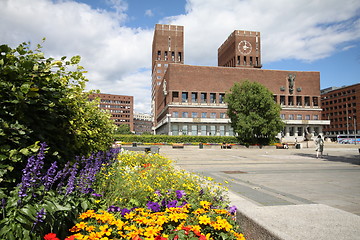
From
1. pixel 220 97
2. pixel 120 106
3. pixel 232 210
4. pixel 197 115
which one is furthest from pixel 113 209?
pixel 120 106

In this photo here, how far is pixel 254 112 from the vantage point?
130ft

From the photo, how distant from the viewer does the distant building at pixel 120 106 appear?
150 metres

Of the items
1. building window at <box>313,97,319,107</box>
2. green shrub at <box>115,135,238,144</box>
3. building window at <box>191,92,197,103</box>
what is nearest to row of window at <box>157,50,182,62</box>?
building window at <box>191,92,197,103</box>

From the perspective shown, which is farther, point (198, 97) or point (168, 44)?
point (168, 44)

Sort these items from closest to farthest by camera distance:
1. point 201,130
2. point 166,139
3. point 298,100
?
point 166,139, point 201,130, point 298,100

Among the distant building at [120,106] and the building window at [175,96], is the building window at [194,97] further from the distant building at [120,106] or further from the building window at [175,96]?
the distant building at [120,106]

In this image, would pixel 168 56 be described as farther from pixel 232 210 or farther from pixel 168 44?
pixel 232 210

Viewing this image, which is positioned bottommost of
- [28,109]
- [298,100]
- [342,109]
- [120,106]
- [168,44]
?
[28,109]

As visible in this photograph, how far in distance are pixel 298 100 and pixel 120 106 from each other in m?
109

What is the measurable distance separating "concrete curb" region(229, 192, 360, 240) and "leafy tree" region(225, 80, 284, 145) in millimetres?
36190

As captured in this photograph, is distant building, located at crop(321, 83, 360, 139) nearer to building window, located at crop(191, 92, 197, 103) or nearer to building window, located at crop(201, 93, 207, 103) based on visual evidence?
building window, located at crop(201, 93, 207, 103)

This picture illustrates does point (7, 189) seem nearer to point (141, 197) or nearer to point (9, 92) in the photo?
point (9, 92)

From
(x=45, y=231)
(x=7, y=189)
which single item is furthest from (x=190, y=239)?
(x=7, y=189)

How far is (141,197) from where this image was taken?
3865 millimetres
